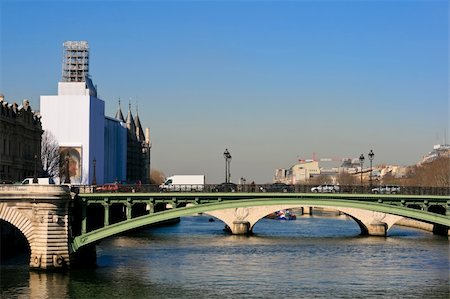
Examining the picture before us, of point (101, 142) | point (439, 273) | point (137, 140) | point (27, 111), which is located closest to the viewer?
point (439, 273)

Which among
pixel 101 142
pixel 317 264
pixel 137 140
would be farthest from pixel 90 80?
pixel 317 264

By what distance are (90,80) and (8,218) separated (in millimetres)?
88811

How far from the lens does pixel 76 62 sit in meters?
137

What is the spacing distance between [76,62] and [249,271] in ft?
293

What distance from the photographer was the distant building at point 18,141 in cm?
7888

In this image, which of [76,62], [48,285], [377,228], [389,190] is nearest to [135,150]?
[76,62]

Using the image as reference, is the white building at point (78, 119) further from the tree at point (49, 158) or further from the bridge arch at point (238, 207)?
the bridge arch at point (238, 207)

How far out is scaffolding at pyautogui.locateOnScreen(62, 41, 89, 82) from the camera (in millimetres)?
135750

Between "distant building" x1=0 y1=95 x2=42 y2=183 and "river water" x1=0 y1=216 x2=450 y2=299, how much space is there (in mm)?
11772

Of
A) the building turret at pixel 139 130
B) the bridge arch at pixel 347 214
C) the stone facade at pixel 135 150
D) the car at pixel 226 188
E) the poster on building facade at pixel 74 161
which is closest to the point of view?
the car at pixel 226 188

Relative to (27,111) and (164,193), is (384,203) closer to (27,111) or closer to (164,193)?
(164,193)

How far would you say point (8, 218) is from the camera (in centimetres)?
5197

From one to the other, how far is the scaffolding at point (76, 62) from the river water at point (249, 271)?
60744 millimetres

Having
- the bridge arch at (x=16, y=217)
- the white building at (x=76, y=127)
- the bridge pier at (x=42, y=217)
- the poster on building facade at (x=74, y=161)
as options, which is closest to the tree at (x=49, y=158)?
the poster on building facade at (x=74, y=161)
